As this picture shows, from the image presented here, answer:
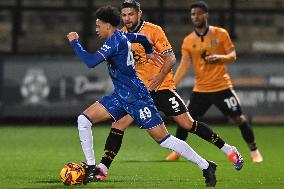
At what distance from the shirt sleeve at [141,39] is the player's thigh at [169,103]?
1.17m

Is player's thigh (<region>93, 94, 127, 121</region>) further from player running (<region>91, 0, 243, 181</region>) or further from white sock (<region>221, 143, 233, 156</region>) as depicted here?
white sock (<region>221, 143, 233, 156</region>)

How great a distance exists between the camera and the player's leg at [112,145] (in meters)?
10.4

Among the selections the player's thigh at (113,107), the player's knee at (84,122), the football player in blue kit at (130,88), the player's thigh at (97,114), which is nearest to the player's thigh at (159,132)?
the football player in blue kit at (130,88)

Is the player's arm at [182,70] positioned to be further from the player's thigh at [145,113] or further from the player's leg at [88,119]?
the player's thigh at [145,113]

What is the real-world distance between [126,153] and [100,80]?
6.71m

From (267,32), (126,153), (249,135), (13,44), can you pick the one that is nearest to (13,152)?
(126,153)

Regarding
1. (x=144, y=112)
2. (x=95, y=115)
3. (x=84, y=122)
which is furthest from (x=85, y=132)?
(x=144, y=112)

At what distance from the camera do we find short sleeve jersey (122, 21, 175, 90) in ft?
35.4

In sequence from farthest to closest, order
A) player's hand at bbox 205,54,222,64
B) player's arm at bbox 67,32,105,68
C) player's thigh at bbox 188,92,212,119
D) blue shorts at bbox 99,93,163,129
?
1. player's thigh at bbox 188,92,212,119
2. player's hand at bbox 205,54,222,64
3. blue shorts at bbox 99,93,163,129
4. player's arm at bbox 67,32,105,68

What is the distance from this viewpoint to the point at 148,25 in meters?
11.0

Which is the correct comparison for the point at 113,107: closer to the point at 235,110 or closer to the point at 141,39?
the point at 141,39

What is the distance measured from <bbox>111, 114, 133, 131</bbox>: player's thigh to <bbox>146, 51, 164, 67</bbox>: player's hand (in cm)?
72

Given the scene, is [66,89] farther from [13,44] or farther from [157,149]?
[157,149]

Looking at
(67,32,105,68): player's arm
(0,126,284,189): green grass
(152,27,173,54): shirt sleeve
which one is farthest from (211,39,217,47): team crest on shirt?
(67,32,105,68): player's arm
